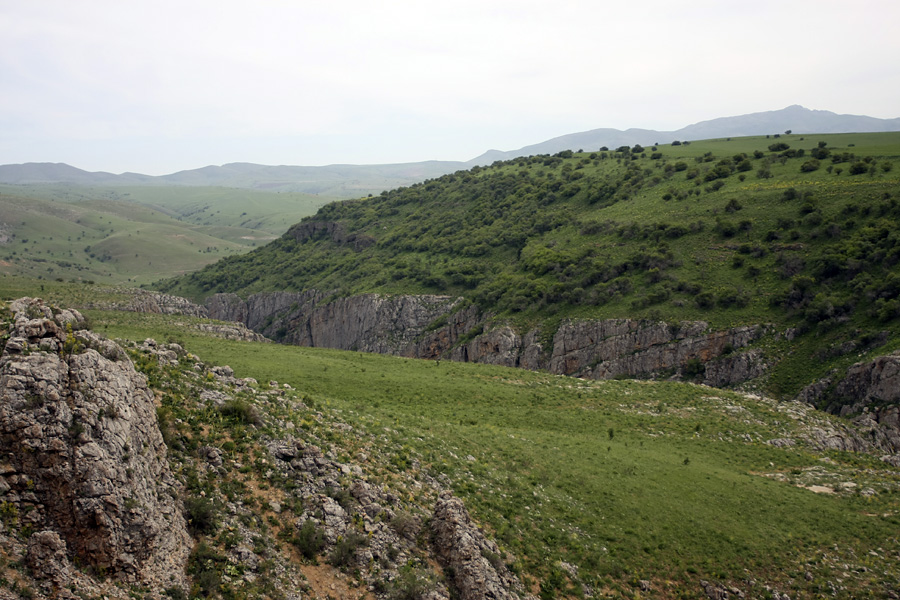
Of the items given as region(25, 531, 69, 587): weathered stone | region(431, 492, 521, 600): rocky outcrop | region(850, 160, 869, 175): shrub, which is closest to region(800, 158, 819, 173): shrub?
region(850, 160, 869, 175): shrub

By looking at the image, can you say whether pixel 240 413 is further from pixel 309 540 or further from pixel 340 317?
pixel 340 317

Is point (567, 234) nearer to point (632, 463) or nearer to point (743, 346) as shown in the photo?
point (743, 346)

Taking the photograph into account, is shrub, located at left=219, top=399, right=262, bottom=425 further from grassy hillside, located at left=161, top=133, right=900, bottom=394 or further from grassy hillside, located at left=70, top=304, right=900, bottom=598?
grassy hillside, located at left=161, top=133, right=900, bottom=394

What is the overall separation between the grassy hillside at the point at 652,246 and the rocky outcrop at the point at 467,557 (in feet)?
124

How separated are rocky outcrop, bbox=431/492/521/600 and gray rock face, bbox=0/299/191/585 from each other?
7.58 meters

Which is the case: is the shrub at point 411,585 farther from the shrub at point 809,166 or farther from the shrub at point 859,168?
the shrub at point 809,166

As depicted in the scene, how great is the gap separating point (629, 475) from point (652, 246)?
4386 centimetres

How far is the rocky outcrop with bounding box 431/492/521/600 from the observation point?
15781 millimetres

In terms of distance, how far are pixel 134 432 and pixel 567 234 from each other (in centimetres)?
6771

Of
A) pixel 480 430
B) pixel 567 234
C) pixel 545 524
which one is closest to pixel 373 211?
pixel 567 234

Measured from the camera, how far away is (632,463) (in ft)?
86.9

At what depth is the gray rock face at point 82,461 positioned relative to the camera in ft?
35.2

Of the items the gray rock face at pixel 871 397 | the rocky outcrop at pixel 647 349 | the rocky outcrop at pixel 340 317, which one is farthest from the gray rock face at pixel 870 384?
the rocky outcrop at pixel 340 317

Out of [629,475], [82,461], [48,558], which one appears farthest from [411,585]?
[629,475]
